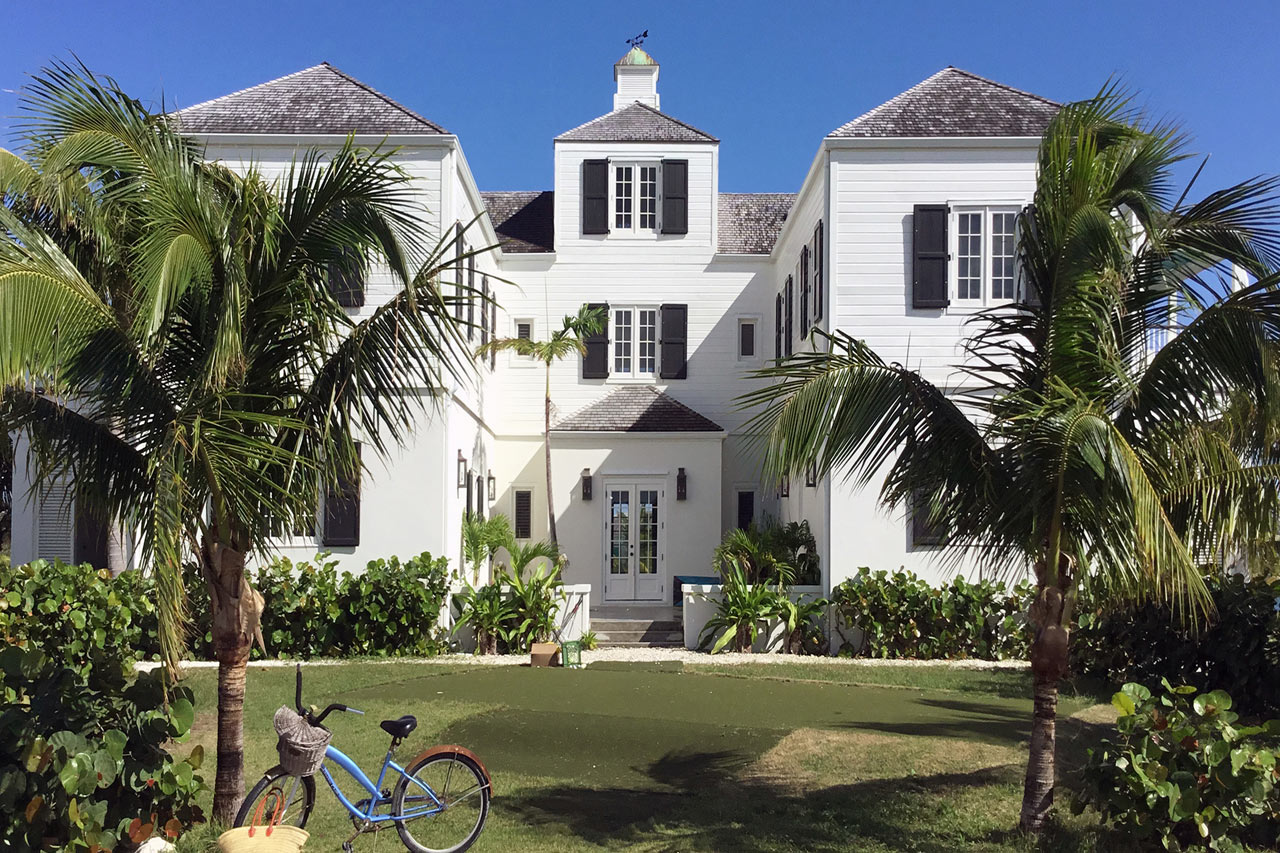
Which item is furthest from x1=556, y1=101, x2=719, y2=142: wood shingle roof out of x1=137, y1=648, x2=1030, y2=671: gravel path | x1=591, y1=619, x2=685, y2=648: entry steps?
x1=137, y1=648, x2=1030, y2=671: gravel path

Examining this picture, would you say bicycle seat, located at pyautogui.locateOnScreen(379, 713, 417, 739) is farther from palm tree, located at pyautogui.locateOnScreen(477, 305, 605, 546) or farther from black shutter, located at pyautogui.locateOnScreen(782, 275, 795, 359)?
black shutter, located at pyautogui.locateOnScreen(782, 275, 795, 359)

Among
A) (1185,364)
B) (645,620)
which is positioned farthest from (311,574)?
(1185,364)

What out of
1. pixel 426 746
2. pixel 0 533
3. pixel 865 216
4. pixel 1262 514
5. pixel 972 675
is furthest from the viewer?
pixel 0 533

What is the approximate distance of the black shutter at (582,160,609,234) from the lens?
868 inches

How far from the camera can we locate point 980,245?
15992mm

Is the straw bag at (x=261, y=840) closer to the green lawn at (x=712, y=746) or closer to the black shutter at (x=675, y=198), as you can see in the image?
the green lawn at (x=712, y=746)

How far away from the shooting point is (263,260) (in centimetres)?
710

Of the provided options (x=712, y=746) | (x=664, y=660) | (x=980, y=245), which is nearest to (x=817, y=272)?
(x=980, y=245)

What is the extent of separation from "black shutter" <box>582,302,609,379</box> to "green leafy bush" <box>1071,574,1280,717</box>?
37.1 ft

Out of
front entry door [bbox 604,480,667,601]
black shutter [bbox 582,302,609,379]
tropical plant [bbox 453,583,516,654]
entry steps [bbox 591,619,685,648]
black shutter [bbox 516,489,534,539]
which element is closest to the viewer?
tropical plant [bbox 453,583,516,654]

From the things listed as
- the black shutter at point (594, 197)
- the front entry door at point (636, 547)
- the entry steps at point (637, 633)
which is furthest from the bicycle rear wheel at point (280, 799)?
the black shutter at point (594, 197)

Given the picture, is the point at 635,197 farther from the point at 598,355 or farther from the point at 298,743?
the point at 298,743

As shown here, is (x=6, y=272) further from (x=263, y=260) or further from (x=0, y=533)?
(x=0, y=533)

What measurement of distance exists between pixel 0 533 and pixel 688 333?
49.9ft
